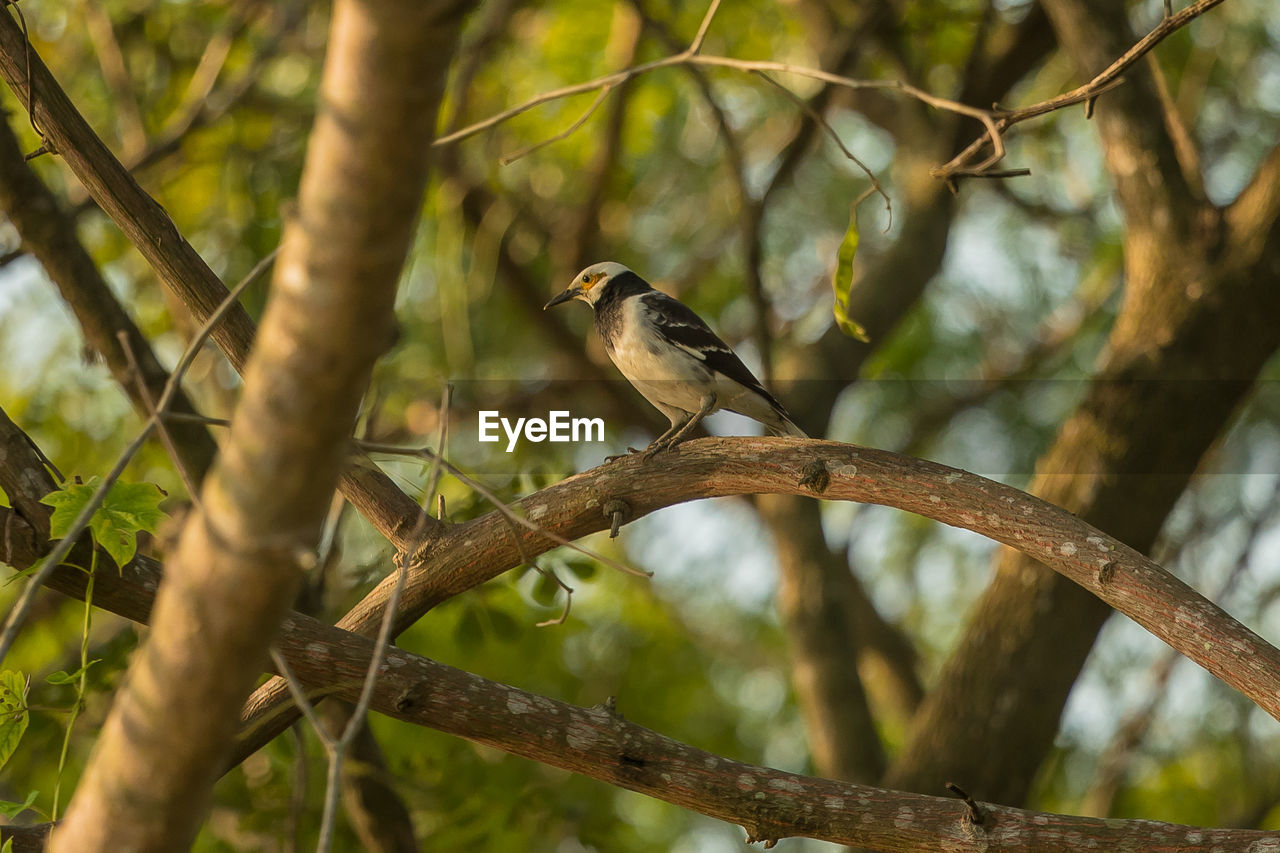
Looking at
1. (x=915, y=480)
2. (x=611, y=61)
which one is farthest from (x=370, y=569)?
(x=611, y=61)

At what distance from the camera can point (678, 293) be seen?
901cm

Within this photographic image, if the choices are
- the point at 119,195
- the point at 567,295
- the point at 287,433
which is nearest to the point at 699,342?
the point at 567,295

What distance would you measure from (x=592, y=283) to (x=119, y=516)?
11.3 feet

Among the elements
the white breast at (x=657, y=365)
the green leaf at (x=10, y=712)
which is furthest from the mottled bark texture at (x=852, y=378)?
the green leaf at (x=10, y=712)

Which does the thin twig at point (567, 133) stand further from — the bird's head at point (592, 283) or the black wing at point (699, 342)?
the bird's head at point (592, 283)

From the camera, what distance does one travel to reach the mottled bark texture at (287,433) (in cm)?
153

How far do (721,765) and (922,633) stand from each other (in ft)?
25.5

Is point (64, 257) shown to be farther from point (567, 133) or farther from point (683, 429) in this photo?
point (683, 429)

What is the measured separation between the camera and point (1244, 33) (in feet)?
27.7

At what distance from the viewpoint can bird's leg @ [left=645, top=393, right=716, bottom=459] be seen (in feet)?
13.6

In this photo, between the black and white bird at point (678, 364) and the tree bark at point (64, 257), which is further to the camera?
the black and white bird at point (678, 364)

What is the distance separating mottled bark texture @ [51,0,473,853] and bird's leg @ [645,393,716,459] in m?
2.12

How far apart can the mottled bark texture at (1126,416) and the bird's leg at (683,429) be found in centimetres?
173

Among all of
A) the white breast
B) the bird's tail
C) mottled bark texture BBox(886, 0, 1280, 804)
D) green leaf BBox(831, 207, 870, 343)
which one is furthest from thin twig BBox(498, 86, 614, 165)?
mottled bark texture BBox(886, 0, 1280, 804)
